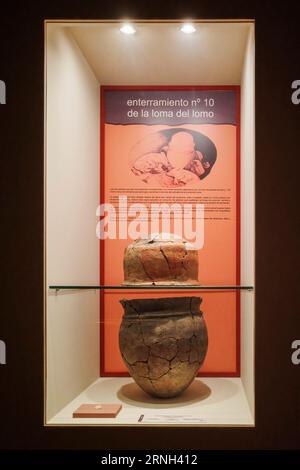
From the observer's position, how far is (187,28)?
5.93 feet

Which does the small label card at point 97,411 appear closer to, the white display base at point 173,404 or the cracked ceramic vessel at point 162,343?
the white display base at point 173,404

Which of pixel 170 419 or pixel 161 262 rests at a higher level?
pixel 161 262

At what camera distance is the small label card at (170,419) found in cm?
172

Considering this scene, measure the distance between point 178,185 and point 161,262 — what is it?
0.37 m

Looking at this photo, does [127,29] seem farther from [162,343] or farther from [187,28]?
[162,343]

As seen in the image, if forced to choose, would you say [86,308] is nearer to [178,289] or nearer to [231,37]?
[178,289]

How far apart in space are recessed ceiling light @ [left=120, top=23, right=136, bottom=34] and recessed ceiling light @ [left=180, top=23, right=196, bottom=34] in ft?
0.59

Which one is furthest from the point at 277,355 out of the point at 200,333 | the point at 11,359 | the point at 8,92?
the point at 8,92

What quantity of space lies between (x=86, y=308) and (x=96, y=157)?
695 mm

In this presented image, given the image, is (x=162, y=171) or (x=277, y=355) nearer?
(x=277, y=355)

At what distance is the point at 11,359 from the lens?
67.0 inches

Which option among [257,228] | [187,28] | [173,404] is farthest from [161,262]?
[187,28]

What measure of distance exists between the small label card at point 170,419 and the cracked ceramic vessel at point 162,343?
0.73ft

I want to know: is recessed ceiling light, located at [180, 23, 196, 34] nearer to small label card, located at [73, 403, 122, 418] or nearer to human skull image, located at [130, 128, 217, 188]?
human skull image, located at [130, 128, 217, 188]
